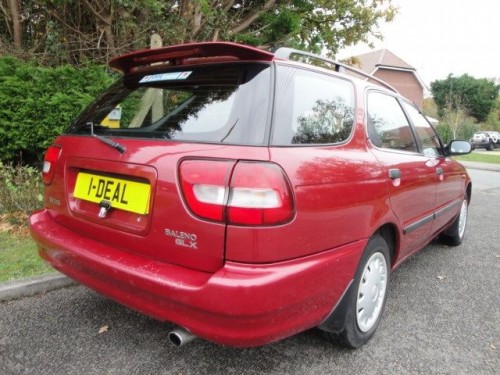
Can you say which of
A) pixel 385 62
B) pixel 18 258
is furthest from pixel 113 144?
pixel 385 62

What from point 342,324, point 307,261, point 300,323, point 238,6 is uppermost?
point 238,6

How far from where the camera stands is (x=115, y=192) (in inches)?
75.5

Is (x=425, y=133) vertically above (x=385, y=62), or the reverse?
(x=385, y=62)

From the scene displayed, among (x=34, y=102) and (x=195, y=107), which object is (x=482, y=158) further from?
(x=195, y=107)

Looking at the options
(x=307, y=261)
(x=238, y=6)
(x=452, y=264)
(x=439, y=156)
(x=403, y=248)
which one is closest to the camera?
(x=307, y=261)

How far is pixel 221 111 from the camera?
6.01 ft

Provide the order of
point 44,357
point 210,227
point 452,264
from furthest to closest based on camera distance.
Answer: point 452,264, point 44,357, point 210,227

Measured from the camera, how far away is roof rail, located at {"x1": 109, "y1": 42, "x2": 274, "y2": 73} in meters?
1.86

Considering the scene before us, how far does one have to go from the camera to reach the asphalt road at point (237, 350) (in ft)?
6.94

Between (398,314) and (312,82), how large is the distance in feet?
5.75

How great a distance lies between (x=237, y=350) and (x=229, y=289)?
89 centimetres

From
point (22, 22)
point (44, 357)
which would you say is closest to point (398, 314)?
point (44, 357)

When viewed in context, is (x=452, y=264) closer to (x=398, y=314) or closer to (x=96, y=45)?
(x=398, y=314)

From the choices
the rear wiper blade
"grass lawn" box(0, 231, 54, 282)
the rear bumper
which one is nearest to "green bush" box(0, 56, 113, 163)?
"grass lawn" box(0, 231, 54, 282)
